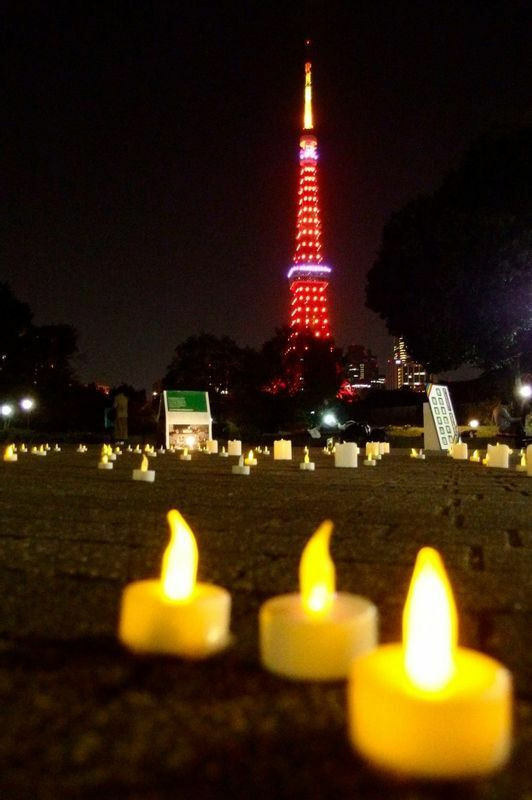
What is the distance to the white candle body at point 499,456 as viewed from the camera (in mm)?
9062

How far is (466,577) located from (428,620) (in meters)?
1.31

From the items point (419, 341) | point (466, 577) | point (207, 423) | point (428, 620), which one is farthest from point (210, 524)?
point (419, 341)

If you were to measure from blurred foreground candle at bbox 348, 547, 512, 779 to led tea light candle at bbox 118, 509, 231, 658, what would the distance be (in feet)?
Answer: 1.49

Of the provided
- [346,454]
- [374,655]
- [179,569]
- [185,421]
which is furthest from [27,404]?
[374,655]

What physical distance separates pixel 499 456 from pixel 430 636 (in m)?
8.60

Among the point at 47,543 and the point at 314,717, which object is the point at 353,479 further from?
the point at 314,717

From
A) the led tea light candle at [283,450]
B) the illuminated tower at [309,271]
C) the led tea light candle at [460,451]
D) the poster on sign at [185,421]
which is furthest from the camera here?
the illuminated tower at [309,271]

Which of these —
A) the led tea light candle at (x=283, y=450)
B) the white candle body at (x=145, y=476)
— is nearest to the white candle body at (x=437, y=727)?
the white candle body at (x=145, y=476)

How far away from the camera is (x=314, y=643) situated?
1.24 m

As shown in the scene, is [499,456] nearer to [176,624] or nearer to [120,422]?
[176,624]

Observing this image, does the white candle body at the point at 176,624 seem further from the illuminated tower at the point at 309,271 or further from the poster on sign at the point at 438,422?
the illuminated tower at the point at 309,271

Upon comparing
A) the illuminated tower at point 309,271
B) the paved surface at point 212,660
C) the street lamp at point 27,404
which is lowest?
the paved surface at point 212,660

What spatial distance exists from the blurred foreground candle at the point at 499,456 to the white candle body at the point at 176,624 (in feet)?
26.7

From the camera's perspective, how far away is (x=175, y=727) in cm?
106
